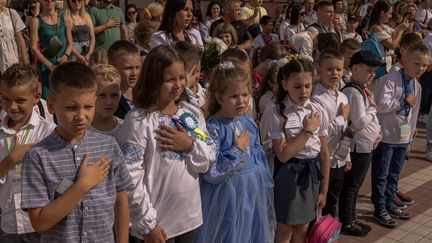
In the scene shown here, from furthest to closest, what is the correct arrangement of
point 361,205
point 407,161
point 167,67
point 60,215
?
point 407,161
point 361,205
point 167,67
point 60,215

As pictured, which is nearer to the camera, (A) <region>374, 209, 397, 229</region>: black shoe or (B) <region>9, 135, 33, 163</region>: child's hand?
(B) <region>9, 135, 33, 163</region>: child's hand

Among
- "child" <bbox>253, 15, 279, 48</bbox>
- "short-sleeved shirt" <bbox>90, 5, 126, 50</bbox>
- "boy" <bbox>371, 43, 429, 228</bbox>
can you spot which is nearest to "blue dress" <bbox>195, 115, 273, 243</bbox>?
"boy" <bbox>371, 43, 429, 228</bbox>

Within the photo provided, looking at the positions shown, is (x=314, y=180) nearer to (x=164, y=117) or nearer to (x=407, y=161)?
(x=164, y=117)

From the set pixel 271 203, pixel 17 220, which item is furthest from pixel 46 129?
pixel 271 203

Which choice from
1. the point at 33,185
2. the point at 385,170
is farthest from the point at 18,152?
the point at 385,170

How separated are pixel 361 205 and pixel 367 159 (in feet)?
3.01

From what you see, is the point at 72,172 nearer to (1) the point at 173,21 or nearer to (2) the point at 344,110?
Result: (2) the point at 344,110

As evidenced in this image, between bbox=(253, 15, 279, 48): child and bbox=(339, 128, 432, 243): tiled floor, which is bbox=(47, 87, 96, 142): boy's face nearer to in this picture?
bbox=(339, 128, 432, 243): tiled floor

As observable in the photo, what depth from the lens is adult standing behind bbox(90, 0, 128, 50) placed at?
23.2ft

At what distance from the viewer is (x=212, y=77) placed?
10.4 feet

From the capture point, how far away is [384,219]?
4602 mm

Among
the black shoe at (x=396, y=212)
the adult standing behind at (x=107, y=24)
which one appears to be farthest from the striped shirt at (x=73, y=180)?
the adult standing behind at (x=107, y=24)

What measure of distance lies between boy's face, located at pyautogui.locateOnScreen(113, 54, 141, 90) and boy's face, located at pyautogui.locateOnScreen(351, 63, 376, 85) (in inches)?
75.4

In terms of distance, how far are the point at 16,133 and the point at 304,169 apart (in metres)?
1.92
